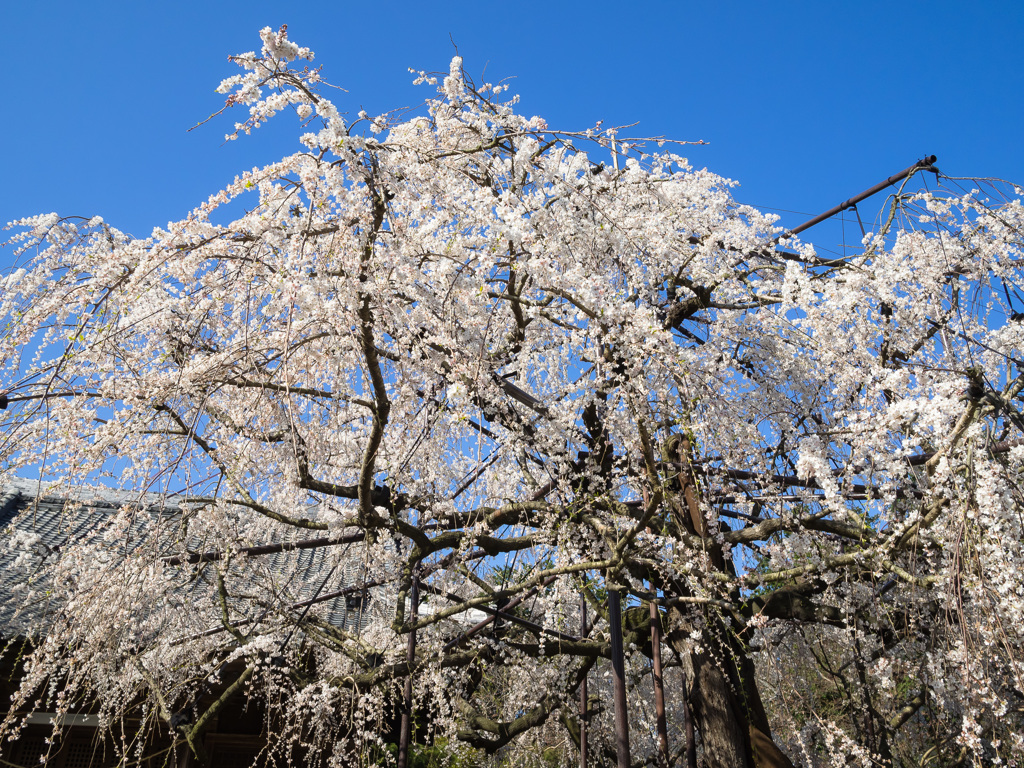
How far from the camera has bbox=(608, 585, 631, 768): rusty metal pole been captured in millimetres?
3562

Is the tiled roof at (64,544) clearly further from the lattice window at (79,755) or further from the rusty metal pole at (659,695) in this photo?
the rusty metal pole at (659,695)

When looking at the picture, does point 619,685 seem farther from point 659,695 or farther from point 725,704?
point 725,704

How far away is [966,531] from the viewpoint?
2748mm

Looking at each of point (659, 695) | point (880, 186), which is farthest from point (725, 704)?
point (880, 186)

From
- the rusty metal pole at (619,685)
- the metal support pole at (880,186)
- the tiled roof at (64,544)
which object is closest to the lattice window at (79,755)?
the tiled roof at (64,544)

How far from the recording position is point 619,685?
369cm

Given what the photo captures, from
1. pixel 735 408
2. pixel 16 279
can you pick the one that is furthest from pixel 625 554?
pixel 16 279

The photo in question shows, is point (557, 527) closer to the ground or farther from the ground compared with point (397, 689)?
farther from the ground

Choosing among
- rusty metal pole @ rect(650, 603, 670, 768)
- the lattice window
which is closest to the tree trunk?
rusty metal pole @ rect(650, 603, 670, 768)

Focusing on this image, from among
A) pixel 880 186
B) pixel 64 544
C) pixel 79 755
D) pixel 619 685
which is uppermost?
pixel 880 186

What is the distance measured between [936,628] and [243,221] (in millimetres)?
4970

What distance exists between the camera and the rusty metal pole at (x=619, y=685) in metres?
3.56

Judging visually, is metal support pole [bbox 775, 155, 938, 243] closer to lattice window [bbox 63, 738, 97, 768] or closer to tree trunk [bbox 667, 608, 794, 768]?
tree trunk [bbox 667, 608, 794, 768]

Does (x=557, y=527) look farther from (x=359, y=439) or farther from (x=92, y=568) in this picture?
(x=92, y=568)
